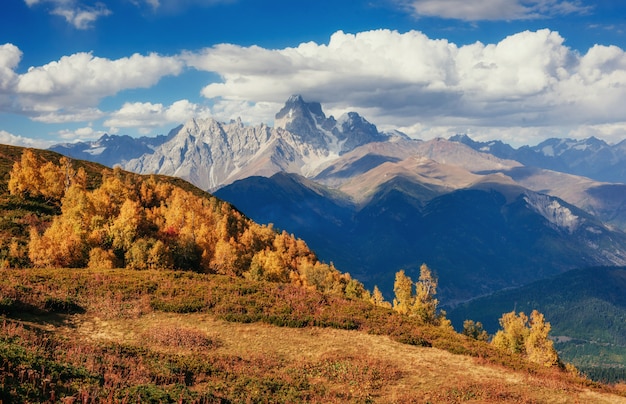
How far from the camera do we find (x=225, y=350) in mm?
37969

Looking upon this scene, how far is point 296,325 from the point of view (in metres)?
45.8

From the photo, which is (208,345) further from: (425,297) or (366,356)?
(425,297)

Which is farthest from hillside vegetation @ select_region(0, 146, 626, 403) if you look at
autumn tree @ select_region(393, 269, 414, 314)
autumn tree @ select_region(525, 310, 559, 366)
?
autumn tree @ select_region(393, 269, 414, 314)

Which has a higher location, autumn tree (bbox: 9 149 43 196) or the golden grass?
autumn tree (bbox: 9 149 43 196)

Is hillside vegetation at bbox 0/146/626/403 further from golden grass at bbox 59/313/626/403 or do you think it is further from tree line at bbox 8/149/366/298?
tree line at bbox 8/149/366/298

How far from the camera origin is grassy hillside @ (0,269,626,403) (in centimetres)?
2545

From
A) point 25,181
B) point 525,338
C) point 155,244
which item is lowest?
point 525,338

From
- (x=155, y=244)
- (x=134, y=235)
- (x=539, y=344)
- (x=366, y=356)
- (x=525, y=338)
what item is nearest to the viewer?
(x=366, y=356)

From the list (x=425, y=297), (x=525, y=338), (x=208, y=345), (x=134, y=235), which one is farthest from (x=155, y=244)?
(x=525, y=338)

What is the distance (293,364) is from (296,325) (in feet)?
31.8

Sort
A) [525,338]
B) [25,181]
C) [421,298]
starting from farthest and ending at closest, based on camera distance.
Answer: [421,298] < [525,338] < [25,181]

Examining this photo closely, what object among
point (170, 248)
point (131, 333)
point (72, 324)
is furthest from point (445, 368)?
point (170, 248)

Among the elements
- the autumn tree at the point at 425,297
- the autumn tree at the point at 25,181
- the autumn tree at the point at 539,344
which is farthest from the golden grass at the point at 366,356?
the autumn tree at the point at 25,181

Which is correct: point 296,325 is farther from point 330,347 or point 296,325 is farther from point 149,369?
point 149,369
